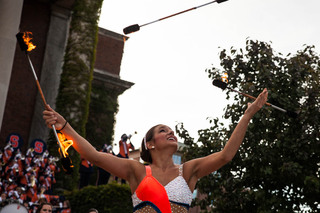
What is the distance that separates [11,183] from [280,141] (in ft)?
23.2

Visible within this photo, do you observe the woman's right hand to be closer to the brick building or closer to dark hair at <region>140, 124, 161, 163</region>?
dark hair at <region>140, 124, 161, 163</region>

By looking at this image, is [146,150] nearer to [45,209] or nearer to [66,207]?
[45,209]

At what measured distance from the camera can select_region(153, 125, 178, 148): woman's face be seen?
4441mm

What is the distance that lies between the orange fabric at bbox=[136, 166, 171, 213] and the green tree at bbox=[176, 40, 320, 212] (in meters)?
8.88

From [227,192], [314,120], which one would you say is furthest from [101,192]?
[314,120]

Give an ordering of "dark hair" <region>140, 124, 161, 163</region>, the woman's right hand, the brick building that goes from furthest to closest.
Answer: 1. the brick building
2. "dark hair" <region>140, 124, 161, 163</region>
3. the woman's right hand

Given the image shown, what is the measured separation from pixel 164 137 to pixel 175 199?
55 centimetres

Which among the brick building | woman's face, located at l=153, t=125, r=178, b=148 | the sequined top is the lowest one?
the sequined top

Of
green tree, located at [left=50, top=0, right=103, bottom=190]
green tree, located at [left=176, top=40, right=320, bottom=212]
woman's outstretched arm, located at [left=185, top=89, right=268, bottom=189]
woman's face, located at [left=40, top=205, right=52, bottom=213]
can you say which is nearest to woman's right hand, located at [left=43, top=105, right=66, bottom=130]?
woman's outstretched arm, located at [left=185, top=89, right=268, bottom=189]

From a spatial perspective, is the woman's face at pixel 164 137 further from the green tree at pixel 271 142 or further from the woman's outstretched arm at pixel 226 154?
the green tree at pixel 271 142

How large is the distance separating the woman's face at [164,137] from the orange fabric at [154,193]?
317mm

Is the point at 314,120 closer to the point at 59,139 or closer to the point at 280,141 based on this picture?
the point at 280,141

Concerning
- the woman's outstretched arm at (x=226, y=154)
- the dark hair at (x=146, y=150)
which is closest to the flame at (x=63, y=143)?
the dark hair at (x=146, y=150)

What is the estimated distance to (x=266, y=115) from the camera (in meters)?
12.9
